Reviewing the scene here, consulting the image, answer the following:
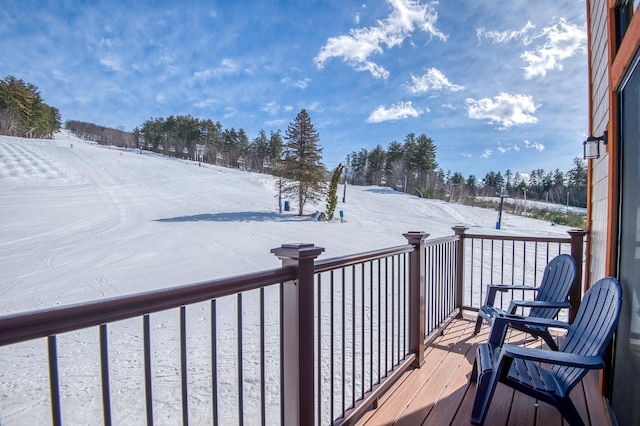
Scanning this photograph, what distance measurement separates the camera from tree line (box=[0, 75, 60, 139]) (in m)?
36.2

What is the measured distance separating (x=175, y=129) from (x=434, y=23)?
4706 cm

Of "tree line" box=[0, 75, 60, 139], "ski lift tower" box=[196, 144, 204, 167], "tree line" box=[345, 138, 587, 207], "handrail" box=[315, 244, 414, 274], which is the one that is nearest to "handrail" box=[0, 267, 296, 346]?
"handrail" box=[315, 244, 414, 274]

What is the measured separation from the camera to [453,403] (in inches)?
85.8

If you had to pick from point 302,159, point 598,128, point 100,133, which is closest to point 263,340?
point 598,128

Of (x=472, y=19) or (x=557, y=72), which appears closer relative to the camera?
(x=557, y=72)

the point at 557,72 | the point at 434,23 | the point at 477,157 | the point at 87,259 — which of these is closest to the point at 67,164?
the point at 87,259

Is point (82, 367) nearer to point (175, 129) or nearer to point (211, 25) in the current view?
point (211, 25)

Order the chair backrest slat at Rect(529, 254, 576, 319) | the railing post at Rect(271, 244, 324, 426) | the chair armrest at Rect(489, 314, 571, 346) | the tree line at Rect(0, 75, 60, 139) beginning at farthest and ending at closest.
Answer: the tree line at Rect(0, 75, 60, 139) < the chair backrest slat at Rect(529, 254, 576, 319) < the chair armrest at Rect(489, 314, 571, 346) < the railing post at Rect(271, 244, 324, 426)

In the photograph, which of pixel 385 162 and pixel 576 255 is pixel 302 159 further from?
pixel 385 162

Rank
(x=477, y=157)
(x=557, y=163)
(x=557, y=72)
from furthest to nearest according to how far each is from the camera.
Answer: (x=477, y=157), (x=557, y=163), (x=557, y=72)

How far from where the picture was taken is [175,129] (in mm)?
49188

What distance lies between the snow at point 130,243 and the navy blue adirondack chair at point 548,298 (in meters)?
2.14

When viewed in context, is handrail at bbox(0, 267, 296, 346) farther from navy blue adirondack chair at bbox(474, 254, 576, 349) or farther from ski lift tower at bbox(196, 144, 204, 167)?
ski lift tower at bbox(196, 144, 204, 167)

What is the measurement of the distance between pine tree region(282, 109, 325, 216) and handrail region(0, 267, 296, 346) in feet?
60.4
